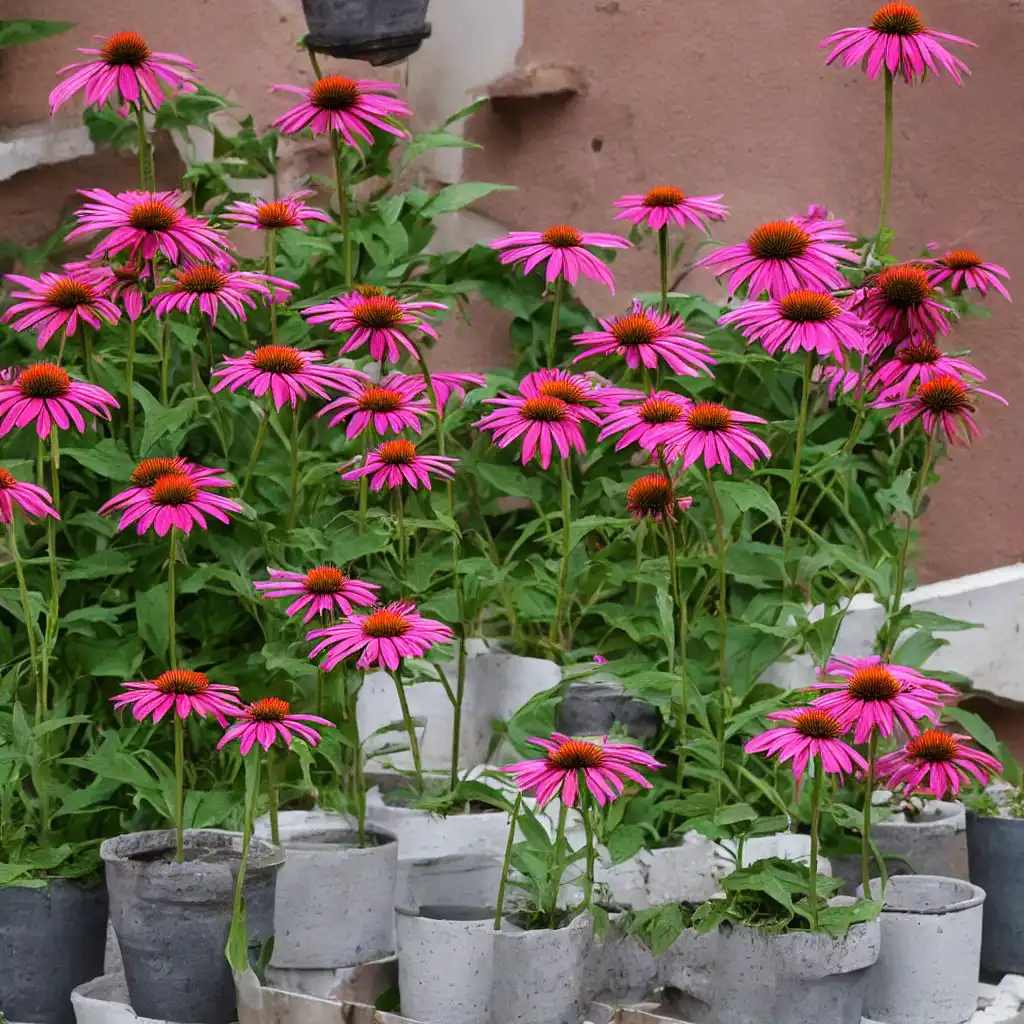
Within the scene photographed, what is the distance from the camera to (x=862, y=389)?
1.70 metres

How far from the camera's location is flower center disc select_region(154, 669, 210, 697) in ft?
4.54

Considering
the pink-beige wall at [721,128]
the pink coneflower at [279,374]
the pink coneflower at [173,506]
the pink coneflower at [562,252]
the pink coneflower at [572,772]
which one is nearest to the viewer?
the pink coneflower at [572,772]

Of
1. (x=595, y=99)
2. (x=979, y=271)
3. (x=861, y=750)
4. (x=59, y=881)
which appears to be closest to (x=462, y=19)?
→ (x=595, y=99)

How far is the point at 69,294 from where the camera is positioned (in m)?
1.62

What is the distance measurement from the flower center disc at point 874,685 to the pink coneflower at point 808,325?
1.04ft

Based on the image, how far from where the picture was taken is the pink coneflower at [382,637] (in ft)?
4.55

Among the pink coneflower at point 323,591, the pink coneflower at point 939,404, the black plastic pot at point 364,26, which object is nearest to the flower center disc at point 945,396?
the pink coneflower at point 939,404

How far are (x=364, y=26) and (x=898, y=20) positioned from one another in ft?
2.80

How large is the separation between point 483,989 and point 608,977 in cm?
20

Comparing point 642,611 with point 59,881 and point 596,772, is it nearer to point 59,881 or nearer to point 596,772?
point 596,772

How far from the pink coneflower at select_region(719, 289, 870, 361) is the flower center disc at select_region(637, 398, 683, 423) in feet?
0.34

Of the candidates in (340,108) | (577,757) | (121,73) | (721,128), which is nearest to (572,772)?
(577,757)

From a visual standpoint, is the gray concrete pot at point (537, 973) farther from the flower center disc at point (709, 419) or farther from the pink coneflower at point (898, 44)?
the pink coneflower at point (898, 44)

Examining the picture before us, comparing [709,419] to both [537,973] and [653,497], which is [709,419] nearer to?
[653,497]
